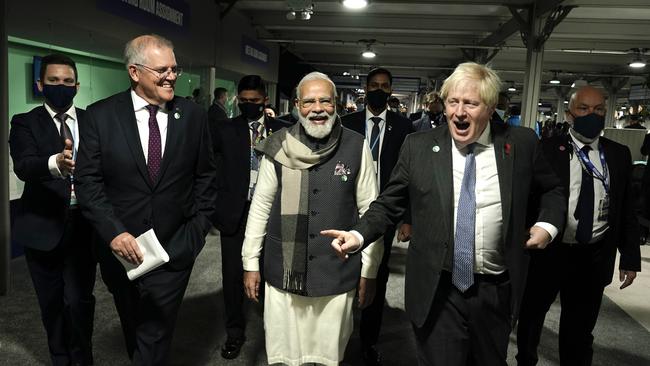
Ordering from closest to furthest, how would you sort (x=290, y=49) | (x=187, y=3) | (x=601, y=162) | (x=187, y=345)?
1. (x=601, y=162)
2. (x=187, y=345)
3. (x=187, y=3)
4. (x=290, y=49)

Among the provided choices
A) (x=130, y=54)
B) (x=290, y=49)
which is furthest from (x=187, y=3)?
(x=290, y=49)

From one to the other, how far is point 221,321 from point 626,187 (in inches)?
105

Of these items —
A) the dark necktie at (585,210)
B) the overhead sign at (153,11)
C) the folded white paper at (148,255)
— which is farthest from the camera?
the overhead sign at (153,11)

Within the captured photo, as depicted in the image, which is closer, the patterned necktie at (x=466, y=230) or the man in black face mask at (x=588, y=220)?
the patterned necktie at (x=466, y=230)

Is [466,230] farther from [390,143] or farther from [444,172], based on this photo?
[390,143]

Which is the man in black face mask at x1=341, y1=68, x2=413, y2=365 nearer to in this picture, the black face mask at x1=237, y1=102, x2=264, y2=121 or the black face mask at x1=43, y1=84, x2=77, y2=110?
the black face mask at x1=237, y1=102, x2=264, y2=121

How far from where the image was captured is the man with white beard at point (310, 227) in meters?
2.16

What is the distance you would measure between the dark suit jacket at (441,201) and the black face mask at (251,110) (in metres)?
1.32

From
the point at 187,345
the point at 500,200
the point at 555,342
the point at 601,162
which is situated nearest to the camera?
the point at 500,200

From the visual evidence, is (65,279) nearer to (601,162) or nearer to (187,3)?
(601,162)

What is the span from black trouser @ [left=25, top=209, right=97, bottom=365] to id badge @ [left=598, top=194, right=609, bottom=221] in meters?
2.55

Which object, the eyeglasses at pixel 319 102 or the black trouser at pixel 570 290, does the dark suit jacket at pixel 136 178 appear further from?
the black trouser at pixel 570 290

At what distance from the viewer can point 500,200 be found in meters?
1.78

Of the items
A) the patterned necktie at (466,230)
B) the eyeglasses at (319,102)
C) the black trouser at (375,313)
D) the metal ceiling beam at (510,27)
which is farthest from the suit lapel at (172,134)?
the metal ceiling beam at (510,27)
